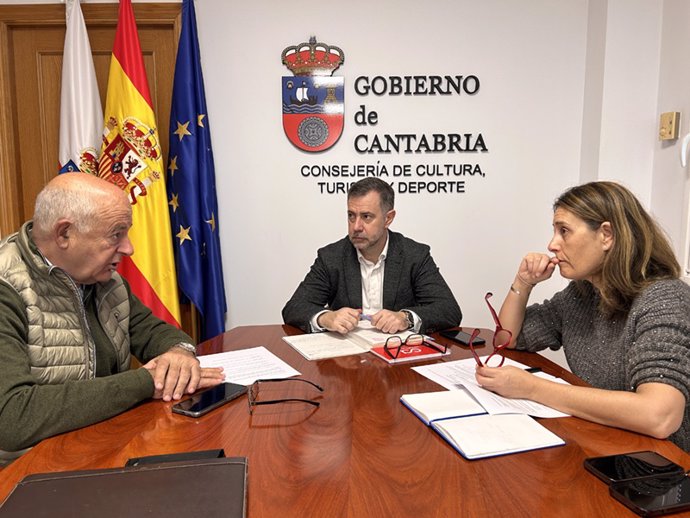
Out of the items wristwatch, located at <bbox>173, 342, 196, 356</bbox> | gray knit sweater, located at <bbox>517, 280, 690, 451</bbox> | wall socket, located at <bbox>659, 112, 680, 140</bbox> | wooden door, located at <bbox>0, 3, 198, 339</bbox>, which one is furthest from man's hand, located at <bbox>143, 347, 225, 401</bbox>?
wall socket, located at <bbox>659, 112, 680, 140</bbox>

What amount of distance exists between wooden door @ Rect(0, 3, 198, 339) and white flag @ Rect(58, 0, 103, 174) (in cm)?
20

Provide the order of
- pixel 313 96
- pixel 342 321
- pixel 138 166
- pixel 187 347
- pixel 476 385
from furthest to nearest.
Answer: pixel 313 96 < pixel 138 166 < pixel 342 321 < pixel 187 347 < pixel 476 385

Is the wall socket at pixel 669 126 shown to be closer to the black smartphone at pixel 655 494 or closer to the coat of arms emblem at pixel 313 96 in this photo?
the coat of arms emblem at pixel 313 96

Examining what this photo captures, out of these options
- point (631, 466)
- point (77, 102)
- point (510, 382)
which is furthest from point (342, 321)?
point (77, 102)

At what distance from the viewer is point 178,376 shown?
55.5 inches

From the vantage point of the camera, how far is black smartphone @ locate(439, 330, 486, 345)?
1.89 metres

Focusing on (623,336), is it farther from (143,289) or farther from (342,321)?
(143,289)

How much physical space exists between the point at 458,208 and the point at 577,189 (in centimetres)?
176

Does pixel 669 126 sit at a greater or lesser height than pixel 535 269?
greater

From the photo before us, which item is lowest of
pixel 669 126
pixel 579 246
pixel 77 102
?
pixel 579 246

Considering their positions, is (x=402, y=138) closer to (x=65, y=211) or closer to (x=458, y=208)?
(x=458, y=208)

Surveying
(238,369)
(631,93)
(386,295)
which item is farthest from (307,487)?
(631,93)

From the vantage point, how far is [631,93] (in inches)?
117

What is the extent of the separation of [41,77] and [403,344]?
2.91 meters
